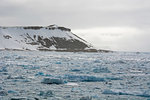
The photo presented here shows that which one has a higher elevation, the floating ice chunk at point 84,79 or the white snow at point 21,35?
the white snow at point 21,35

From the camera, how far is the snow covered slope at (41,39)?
481ft

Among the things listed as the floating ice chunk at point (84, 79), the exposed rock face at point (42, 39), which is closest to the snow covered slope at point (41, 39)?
the exposed rock face at point (42, 39)

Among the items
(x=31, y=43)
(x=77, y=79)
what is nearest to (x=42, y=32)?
(x=31, y=43)

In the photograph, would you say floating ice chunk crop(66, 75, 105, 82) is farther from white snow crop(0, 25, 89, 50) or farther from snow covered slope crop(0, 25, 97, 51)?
snow covered slope crop(0, 25, 97, 51)

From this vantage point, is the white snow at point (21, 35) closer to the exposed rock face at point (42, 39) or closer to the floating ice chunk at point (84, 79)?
the exposed rock face at point (42, 39)

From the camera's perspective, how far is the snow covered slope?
14675 cm

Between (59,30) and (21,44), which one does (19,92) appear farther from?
(59,30)

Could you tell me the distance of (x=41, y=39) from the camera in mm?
162250

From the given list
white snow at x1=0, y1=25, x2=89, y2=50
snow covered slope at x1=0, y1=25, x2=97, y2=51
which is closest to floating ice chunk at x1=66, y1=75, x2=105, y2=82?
white snow at x1=0, y1=25, x2=89, y2=50

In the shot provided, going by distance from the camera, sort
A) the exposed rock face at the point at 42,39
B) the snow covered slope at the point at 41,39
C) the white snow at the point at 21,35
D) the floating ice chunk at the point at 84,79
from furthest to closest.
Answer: the exposed rock face at the point at 42,39, the snow covered slope at the point at 41,39, the white snow at the point at 21,35, the floating ice chunk at the point at 84,79

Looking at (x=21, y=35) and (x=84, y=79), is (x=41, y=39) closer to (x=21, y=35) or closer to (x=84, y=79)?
(x=21, y=35)

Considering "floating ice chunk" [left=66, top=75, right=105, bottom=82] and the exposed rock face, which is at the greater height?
the exposed rock face

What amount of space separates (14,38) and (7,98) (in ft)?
477

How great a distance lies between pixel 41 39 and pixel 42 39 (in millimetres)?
565
